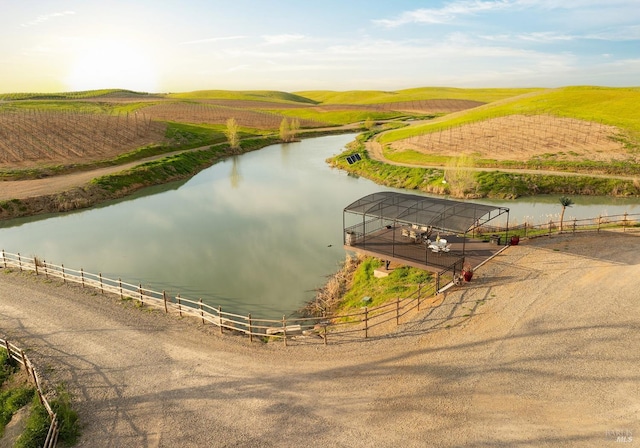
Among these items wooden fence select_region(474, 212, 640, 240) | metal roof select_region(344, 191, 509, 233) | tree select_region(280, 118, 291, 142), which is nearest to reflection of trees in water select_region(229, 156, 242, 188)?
tree select_region(280, 118, 291, 142)

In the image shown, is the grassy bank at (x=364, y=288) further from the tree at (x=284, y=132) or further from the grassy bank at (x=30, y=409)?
the tree at (x=284, y=132)

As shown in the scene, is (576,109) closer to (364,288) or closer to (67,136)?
(364,288)

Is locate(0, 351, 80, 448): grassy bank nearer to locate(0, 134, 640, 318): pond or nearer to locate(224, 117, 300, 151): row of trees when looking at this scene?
locate(0, 134, 640, 318): pond

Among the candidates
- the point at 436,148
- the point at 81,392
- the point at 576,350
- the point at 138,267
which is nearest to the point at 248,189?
the point at 138,267

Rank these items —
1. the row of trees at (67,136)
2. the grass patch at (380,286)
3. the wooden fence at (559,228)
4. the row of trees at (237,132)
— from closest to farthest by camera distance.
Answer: the grass patch at (380,286)
the wooden fence at (559,228)
the row of trees at (67,136)
the row of trees at (237,132)

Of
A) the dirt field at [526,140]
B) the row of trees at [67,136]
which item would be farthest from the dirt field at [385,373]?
the row of trees at [67,136]
